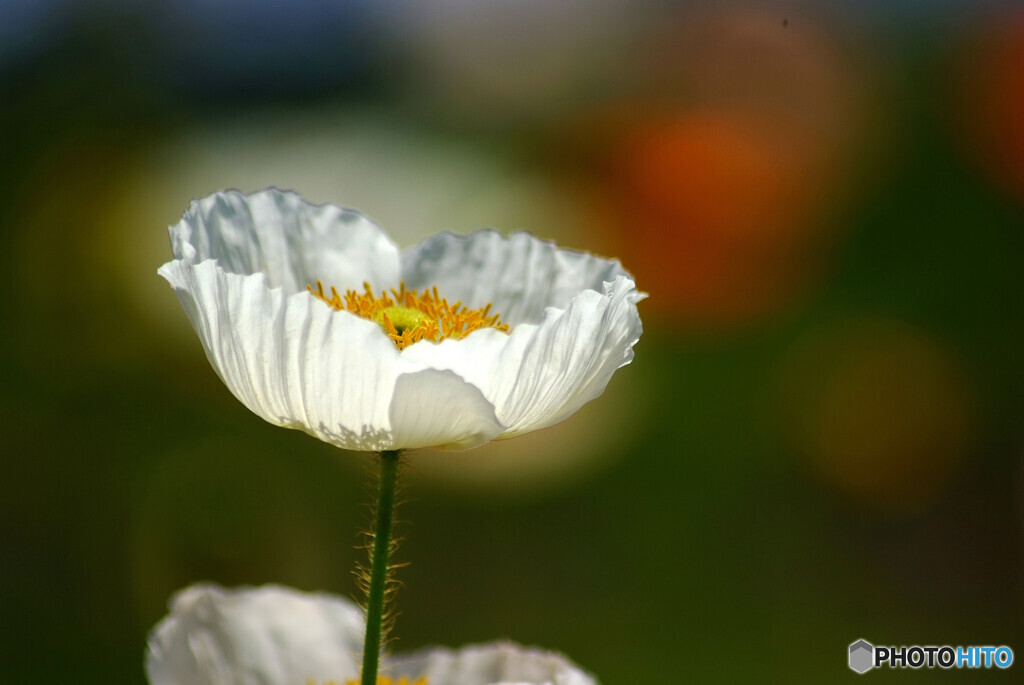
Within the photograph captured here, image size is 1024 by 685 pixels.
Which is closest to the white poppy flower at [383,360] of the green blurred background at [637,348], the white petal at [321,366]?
the white petal at [321,366]

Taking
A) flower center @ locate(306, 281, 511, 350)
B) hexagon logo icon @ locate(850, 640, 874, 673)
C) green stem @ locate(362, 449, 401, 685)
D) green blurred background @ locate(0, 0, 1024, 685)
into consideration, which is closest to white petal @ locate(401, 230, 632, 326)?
flower center @ locate(306, 281, 511, 350)

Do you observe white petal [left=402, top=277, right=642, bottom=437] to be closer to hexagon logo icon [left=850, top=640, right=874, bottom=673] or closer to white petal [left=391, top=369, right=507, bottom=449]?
white petal [left=391, top=369, right=507, bottom=449]

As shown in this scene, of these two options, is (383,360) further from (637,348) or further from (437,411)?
(637,348)

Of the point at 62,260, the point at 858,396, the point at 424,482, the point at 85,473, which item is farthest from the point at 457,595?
the point at 62,260

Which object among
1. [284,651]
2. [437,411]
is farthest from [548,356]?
[284,651]

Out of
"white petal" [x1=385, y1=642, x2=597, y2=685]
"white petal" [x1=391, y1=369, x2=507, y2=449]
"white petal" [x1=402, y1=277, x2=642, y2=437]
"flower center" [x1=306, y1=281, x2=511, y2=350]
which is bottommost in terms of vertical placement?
"white petal" [x1=385, y1=642, x2=597, y2=685]

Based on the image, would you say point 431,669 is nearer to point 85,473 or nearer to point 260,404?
point 260,404
